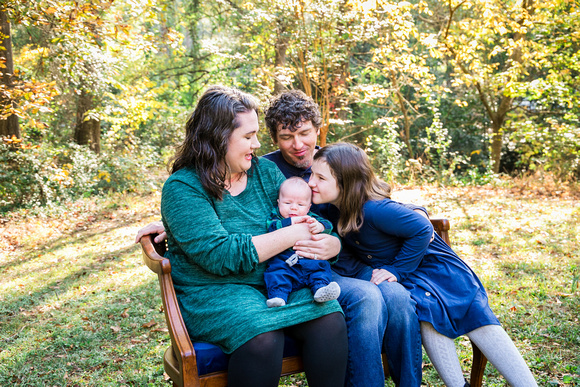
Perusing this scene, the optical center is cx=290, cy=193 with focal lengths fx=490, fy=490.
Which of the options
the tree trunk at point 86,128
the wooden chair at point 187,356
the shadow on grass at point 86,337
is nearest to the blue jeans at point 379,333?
the wooden chair at point 187,356

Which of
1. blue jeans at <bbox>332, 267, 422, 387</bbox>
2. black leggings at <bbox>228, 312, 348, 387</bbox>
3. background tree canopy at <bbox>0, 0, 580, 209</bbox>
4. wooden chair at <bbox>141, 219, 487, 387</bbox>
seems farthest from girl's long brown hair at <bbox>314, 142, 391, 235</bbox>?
background tree canopy at <bbox>0, 0, 580, 209</bbox>

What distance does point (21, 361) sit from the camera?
342 cm

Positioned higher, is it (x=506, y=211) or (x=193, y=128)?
(x=193, y=128)

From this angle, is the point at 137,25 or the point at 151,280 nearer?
the point at 151,280

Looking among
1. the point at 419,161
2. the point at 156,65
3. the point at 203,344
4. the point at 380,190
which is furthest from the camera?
the point at 156,65

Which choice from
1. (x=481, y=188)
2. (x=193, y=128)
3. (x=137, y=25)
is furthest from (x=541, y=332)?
(x=137, y=25)

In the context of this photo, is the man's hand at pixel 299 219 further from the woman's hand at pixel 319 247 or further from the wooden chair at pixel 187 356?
the wooden chair at pixel 187 356

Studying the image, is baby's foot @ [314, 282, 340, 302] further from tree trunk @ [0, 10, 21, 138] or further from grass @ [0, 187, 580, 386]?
tree trunk @ [0, 10, 21, 138]

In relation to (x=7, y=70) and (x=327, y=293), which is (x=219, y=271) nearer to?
(x=327, y=293)

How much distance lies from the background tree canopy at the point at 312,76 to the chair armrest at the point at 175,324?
4.08 metres

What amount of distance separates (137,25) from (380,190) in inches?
453

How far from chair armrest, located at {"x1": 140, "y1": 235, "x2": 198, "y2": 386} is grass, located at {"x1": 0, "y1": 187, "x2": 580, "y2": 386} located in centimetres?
123

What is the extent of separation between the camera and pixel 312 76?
28.7 feet

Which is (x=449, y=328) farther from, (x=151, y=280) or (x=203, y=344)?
(x=151, y=280)
